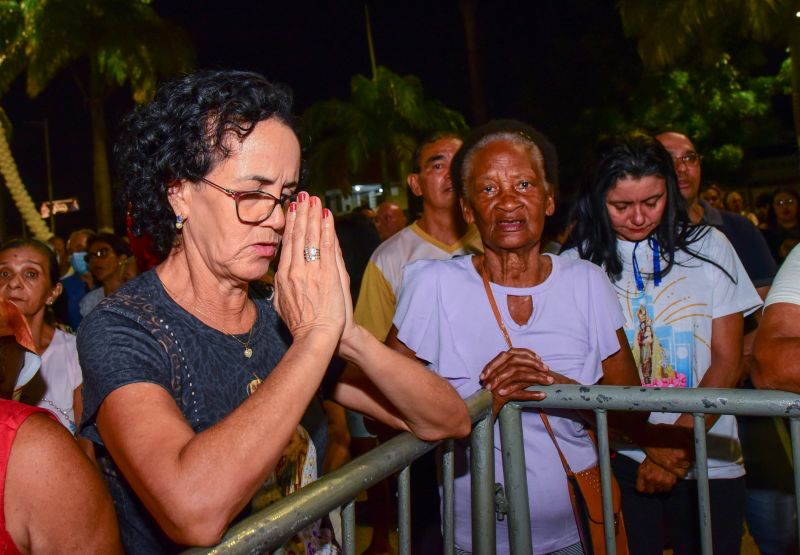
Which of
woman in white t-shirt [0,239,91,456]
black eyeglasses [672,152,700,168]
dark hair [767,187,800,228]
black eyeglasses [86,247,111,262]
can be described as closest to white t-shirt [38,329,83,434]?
woman in white t-shirt [0,239,91,456]

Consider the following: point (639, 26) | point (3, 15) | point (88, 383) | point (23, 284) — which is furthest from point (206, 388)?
point (3, 15)

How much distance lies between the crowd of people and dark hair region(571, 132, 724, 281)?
1 centimetres

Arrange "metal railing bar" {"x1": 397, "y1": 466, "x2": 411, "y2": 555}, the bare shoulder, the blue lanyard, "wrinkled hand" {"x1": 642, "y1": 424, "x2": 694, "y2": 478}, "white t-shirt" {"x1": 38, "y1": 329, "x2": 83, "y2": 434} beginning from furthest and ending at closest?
"white t-shirt" {"x1": 38, "y1": 329, "x2": 83, "y2": 434} < the blue lanyard < "wrinkled hand" {"x1": 642, "y1": 424, "x2": 694, "y2": 478} < "metal railing bar" {"x1": 397, "y1": 466, "x2": 411, "y2": 555} < the bare shoulder

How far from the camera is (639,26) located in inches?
677

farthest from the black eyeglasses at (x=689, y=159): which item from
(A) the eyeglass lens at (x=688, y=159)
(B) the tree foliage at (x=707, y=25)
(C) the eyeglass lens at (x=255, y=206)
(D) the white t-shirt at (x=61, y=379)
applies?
(B) the tree foliage at (x=707, y=25)

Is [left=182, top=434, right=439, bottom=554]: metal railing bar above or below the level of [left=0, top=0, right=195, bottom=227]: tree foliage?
below

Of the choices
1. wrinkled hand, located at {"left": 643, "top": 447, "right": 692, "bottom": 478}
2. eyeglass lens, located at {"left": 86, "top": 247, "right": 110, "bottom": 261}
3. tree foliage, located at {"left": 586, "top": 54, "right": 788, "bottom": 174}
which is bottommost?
wrinkled hand, located at {"left": 643, "top": 447, "right": 692, "bottom": 478}

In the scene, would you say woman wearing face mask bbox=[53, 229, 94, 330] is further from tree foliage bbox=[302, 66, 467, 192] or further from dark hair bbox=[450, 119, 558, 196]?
tree foliage bbox=[302, 66, 467, 192]

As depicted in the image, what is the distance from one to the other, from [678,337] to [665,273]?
0.97 feet

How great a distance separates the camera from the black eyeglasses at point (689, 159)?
4637mm

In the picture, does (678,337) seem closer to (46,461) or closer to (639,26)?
(46,461)

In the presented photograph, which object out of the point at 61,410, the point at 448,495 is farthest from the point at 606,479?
the point at 61,410

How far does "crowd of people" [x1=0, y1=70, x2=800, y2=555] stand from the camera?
1.65 m

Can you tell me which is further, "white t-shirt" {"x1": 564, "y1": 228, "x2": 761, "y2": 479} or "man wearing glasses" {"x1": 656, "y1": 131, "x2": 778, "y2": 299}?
"man wearing glasses" {"x1": 656, "y1": 131, "x2": 778, "y2": 299}
